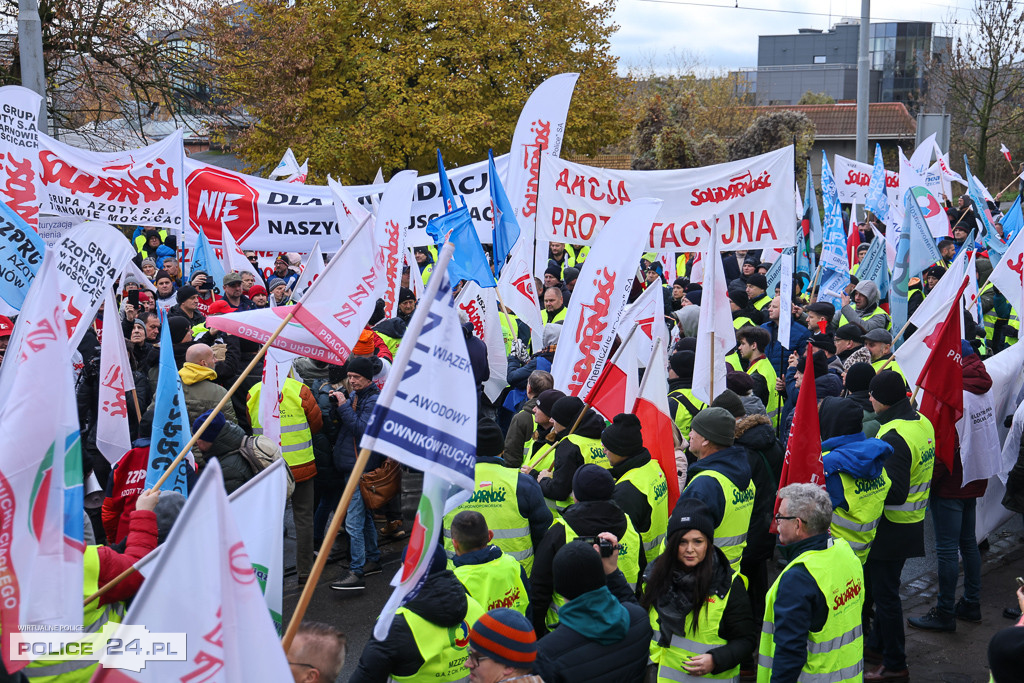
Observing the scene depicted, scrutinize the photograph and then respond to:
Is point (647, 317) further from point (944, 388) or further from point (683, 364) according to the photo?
point (944, 388)

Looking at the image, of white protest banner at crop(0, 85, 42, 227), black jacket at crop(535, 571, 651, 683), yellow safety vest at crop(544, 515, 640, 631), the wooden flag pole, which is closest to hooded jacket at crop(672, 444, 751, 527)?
yellow safety vest at crop(544, 515, 640, 631)

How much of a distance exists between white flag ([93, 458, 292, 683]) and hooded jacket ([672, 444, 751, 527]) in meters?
2.89

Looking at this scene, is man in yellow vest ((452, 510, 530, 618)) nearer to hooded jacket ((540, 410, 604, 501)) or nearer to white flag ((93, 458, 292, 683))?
hooded jacket ((540, 410, 604, 501))

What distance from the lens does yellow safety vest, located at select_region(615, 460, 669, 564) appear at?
565 centimetres

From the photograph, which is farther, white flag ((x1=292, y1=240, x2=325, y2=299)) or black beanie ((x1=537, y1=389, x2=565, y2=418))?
white flag ((x1=292, y1=240, x2=325, y2=299))

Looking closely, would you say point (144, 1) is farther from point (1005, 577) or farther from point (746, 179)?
point (1005, 577)

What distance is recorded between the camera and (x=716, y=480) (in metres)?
5.29

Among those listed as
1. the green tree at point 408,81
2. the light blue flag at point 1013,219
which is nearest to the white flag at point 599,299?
the light blue flag at point 1013,219

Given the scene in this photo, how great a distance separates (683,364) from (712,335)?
0.81 metres

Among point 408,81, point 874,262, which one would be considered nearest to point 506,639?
point 874,262

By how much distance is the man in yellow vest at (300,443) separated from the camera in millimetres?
7297

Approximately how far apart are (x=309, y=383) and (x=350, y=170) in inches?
759

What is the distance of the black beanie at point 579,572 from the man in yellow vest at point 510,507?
1414mm

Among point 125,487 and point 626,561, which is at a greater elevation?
point 125,487
